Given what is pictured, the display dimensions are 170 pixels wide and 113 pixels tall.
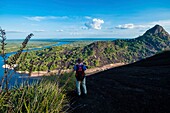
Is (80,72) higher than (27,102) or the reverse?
higher

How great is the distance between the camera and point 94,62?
18300 centimetres

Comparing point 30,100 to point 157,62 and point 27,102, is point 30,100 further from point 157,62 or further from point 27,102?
point 157,62

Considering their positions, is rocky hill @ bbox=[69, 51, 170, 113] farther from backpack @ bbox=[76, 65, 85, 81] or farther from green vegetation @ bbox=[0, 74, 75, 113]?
green vegetation @ bbox=[0, 74, 75, 113]

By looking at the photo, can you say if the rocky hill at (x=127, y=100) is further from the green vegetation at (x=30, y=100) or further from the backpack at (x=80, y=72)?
the green vegetation at (x=30, y=100)

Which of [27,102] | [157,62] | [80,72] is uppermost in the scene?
[80,72]

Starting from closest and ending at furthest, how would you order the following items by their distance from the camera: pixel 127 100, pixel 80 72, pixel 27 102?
pixel 27 102, pixel 127 100, pixel 80 72

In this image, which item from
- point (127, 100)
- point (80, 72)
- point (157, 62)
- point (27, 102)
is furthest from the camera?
point (157, 62)

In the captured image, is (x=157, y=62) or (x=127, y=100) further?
(x=157, y=62)

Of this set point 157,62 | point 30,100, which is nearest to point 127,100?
point 30,100

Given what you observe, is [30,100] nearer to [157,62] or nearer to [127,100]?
[127,100]

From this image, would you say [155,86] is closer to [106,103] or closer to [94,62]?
[106,103]

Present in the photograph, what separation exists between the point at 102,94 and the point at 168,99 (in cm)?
325

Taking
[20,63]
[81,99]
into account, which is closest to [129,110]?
[81,99]

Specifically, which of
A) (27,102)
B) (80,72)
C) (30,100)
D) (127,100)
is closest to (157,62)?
(127,100)
